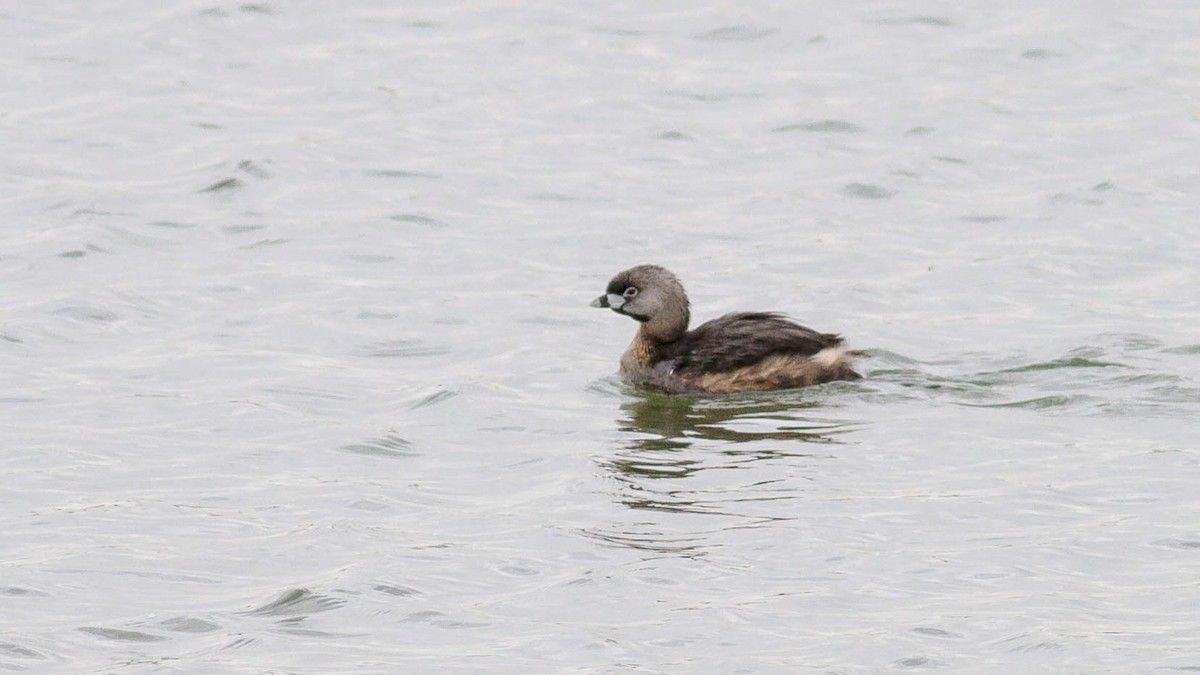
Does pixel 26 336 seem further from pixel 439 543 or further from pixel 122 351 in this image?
pixel 439 543

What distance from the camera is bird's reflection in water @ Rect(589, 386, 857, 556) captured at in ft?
33.1

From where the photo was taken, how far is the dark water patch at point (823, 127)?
66.3ft

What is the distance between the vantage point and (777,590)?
9.06 metres

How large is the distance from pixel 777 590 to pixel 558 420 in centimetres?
361

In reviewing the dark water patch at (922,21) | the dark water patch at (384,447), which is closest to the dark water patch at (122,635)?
the dark water patch at (384,447)

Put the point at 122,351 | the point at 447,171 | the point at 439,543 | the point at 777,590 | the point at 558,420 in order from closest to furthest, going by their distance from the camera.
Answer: the point at 777,590
the point at 439,543
the point at 558,420
the point at 122,351
the point at 447,171

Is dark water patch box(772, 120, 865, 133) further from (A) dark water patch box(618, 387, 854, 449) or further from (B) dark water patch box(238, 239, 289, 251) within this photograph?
(A) dark water patch box(618, 387, 854, 449)

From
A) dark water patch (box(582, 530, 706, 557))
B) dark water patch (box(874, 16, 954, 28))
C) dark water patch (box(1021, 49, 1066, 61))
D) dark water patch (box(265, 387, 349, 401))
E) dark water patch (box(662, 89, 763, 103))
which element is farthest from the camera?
dark water patch (box(874, 16, 954, 28))

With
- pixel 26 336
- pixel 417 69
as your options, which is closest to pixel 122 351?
pixel 26 336

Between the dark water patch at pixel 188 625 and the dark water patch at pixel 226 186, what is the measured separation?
980 centimetres

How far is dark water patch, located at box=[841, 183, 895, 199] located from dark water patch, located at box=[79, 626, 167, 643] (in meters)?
10.7

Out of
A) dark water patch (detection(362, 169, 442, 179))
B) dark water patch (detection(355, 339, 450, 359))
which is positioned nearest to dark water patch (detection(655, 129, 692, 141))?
dark water patch (detection(362, 169, 442, 179))

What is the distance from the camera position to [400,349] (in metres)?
14.1

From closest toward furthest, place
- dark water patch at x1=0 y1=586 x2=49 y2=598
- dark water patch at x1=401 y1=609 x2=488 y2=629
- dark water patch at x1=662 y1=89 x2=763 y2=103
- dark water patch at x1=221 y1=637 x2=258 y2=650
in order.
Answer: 1. dark water patch at x1=221 y1=637 x2=258 y2=650
2. dark water patch at x1=401 y1=609 x2=488 y2=629
3. dark water patch at x1=0 y1=586 x2=49 y2=598
4. dark water patch at x1=662 y1=89 x2=763 y2=103
